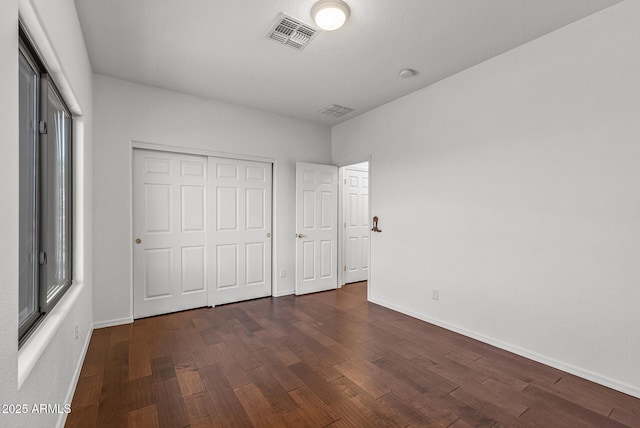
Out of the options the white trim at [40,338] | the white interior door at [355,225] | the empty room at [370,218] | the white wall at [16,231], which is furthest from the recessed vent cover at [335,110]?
the white trim at [40,338]

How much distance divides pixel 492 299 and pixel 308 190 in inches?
113

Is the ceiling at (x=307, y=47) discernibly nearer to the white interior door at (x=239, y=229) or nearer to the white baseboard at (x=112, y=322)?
the white interior door at (x=239, y=229)

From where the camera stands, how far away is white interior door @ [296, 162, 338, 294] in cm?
473

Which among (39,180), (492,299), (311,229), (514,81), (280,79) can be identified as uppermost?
(280,79)

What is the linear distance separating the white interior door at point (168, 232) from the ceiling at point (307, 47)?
1001 mm

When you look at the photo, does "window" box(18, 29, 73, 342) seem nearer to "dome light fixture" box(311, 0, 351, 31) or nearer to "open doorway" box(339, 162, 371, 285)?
"dome light fixture" box(311, 0, 351, 31)

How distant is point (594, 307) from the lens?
2.36 m

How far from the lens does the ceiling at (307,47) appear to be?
229 centimetres

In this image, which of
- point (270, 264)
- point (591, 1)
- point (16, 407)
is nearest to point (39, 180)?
point (16, 407)

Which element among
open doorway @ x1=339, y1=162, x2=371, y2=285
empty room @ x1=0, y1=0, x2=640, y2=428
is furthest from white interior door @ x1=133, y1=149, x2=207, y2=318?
open doorway @ x1=339, y1=162, x2=371, y2=285

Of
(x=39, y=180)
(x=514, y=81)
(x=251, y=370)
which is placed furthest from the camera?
(x=514, y=81)

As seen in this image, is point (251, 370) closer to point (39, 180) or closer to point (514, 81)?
point (39, 180)

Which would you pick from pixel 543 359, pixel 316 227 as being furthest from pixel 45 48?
pixel 543 359

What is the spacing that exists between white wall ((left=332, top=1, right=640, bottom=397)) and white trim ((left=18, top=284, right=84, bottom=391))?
3.35 meters
